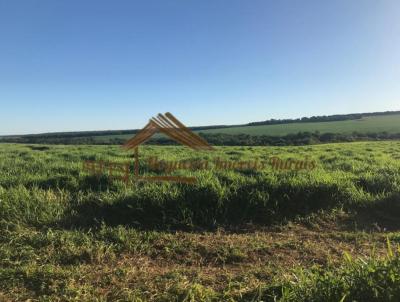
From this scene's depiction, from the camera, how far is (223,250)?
14.1 feet

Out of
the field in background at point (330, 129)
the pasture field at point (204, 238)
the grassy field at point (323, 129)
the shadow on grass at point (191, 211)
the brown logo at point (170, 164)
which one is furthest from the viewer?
the field in background at point (330, 129)

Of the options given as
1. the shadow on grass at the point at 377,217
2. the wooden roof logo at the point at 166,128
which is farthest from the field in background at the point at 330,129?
the shadow on grass at the point at 377,217

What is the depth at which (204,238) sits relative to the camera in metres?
4.75

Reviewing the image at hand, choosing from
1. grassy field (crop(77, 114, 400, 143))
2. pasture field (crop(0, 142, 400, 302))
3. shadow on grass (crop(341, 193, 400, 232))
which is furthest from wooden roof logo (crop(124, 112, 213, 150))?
grassy field (crop(77, 114, 400, 143))

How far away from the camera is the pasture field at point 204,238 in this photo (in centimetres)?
318

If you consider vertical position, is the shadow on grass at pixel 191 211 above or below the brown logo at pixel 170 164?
below

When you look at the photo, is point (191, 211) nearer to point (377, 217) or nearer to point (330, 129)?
point (377, 217)

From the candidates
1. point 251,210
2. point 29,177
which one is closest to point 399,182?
point 251,210

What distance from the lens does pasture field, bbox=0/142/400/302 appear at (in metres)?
3.18

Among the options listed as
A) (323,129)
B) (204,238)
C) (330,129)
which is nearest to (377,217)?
(204,238)

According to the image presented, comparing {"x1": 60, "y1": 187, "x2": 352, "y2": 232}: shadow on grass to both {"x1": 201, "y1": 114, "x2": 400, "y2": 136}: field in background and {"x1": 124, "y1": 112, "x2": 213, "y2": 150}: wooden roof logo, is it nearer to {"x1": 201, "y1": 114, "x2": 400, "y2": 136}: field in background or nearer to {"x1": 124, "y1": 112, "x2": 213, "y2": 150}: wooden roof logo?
{"x1": 124, "y1": 112, "x2": 213, "y2": 150}: wooden roof logo

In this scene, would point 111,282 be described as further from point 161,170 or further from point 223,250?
point 161,170

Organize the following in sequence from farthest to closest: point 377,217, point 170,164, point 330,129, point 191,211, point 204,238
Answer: point 330,129
point 170,164
point 377,217
point 191,211
point 204,238

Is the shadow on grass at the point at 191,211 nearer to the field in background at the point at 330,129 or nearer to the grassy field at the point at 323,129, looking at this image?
the grassy field at the point at 323,129
